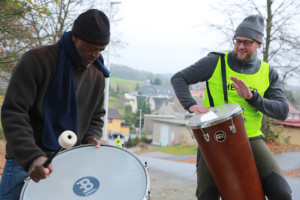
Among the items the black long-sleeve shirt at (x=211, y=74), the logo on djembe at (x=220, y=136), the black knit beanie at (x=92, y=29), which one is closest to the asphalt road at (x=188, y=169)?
the black long-sleeve shirt at (x=211, y=74)

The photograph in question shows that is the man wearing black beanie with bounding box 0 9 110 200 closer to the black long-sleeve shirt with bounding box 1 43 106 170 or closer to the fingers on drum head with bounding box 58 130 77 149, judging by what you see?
the black long-sleeve shirt with bounding box 1 43 106 170

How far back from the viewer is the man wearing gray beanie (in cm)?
274

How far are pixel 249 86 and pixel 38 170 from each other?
74.3 inches

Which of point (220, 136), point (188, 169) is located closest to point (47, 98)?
point (220, 136)

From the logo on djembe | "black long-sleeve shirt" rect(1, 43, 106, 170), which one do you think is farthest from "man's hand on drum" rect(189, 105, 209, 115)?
"black long-sleeve shirt" rect(1, 43, 106, 170)

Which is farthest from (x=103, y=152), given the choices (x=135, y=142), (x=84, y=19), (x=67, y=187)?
(x=135, y=142)

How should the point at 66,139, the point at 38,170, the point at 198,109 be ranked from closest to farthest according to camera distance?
the point at 66,139 < the point at 38,170 < the point at 198,109

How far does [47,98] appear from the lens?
82.0 inches

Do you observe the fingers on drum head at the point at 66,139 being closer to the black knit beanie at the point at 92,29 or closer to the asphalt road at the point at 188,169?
the black knit beanie at the point at 92,29

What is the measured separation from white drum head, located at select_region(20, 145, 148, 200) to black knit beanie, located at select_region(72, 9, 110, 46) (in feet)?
2.17

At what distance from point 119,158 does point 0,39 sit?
709cm

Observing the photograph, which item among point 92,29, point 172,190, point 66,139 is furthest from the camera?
point 172,190

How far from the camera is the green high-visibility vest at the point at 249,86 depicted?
Result: 2.89 m

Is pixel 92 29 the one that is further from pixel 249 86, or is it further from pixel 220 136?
pixel 249 86
